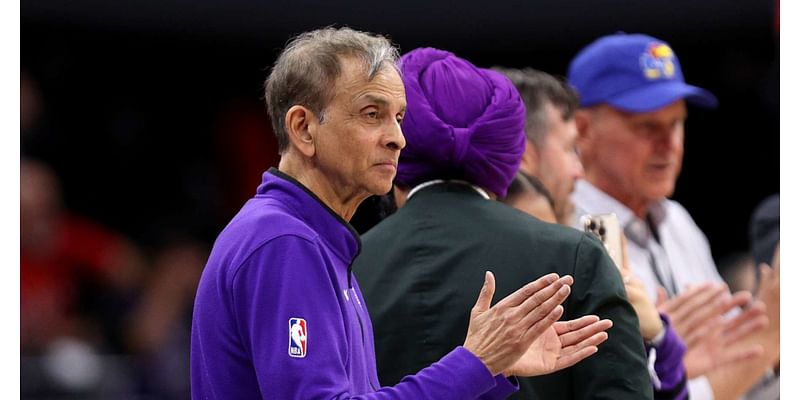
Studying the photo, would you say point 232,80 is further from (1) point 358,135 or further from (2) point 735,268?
(1) point 358,135

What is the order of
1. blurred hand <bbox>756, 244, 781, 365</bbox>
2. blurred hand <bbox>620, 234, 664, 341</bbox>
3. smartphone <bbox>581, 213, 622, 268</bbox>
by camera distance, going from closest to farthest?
1. blurred hand <bbox>620, 234, 664, 341</bbox>
2. smartphone <bbox>581, 213, 622, 268</bbox>
3. blurred hand <bbox>756, 244, 781, 365</bbox>

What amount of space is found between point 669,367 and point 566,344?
0.70 metres

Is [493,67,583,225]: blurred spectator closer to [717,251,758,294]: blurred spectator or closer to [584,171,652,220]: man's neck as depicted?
[584,171,652,220]: man's neck

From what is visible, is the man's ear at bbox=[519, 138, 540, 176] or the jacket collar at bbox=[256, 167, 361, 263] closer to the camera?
the jacket collar at bbox=[256, 167, 361, 263]

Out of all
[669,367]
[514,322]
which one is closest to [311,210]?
[514,322]

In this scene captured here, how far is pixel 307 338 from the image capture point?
6.21 ft

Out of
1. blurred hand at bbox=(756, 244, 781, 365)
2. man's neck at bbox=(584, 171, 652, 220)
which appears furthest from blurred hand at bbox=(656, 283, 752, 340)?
man's neck at bbox=(584, 171, 652, 220)

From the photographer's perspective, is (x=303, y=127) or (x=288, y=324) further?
(x=303, y=127)

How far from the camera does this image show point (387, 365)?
8.00ft

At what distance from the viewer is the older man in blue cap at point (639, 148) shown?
3.86 meters

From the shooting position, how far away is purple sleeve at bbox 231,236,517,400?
1.88 meters

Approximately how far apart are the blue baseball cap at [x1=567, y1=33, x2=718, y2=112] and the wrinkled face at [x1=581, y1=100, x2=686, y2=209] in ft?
0.13

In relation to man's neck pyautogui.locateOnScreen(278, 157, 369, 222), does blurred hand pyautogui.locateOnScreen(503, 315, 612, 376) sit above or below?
below
